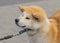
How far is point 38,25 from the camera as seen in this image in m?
3.18

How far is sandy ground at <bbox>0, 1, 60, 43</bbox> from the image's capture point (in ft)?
15.2

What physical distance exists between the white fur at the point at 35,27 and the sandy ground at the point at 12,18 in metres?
0.95

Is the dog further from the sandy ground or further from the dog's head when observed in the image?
the sandy ground

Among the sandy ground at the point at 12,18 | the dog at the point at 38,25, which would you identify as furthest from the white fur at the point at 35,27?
the sandy ground at the point at 12,18

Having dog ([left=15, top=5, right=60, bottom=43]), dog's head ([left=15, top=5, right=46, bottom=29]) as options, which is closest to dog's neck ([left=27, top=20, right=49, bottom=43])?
dog ([left=15, top=5, right=60, bottom=43])

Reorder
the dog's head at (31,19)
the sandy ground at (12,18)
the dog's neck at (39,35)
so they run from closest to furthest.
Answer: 1. the dog's head at (31,19)
2. the dog's neck at (39,35)
3. the sandy ground at (12,18)

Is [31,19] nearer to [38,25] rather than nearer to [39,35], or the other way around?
[38,25]

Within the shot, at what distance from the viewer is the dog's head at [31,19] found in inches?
123

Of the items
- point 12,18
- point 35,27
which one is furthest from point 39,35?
point 12,18

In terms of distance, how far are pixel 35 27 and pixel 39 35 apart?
209 mm

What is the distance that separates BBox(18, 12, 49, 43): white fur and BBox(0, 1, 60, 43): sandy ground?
950 mm

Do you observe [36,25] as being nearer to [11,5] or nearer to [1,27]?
[1,27]

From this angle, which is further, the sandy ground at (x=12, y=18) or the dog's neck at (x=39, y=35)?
the sandy ground at (x=12, y=18)

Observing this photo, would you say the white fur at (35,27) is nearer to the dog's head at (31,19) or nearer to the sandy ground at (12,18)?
the dog's head at (31,19)
